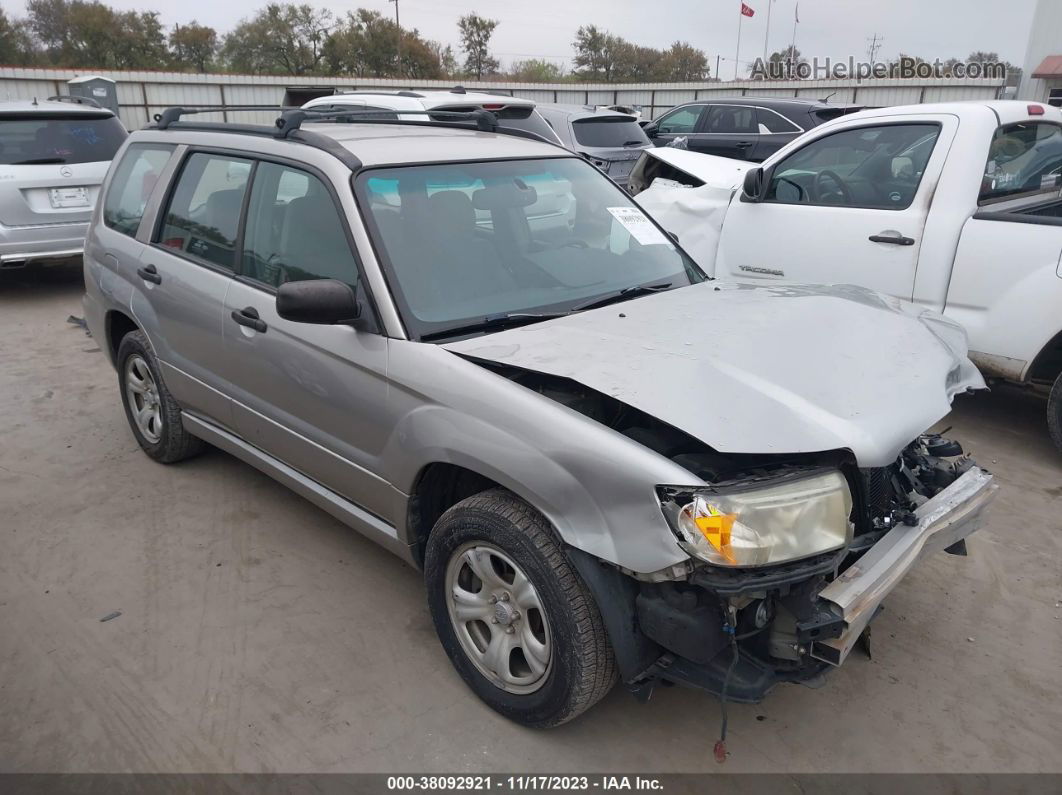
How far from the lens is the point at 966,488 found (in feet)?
9.23

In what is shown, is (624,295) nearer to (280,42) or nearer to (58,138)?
(58,138)

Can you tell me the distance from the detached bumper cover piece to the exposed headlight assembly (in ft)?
0.43

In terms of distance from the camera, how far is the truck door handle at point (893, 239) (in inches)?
192

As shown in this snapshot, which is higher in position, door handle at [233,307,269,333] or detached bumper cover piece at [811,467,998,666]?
door handle at [233,307,269,333]

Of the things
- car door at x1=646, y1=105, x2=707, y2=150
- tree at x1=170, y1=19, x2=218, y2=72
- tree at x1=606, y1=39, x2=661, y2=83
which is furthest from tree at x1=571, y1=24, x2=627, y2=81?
car door at x1=646, y1=105, x2=707, y2=150

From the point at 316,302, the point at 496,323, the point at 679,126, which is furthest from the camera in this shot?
the point at 679,126

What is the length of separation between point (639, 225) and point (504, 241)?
822mm

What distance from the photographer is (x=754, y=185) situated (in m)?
5.62

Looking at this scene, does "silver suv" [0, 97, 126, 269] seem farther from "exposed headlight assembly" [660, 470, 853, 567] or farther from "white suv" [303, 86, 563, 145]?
"exposed headlight assembly" [660, 470, 853, 567]

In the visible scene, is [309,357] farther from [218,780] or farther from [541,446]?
[218,780]

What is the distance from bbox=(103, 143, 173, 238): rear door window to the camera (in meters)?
4.44

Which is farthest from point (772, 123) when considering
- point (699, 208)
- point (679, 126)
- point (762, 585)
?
point (762, 585)

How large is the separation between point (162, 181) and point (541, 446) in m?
2.99

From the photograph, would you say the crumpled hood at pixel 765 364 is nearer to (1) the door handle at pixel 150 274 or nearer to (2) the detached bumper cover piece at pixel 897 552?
(2) the detached bumper cover piece at pixel 897 552
